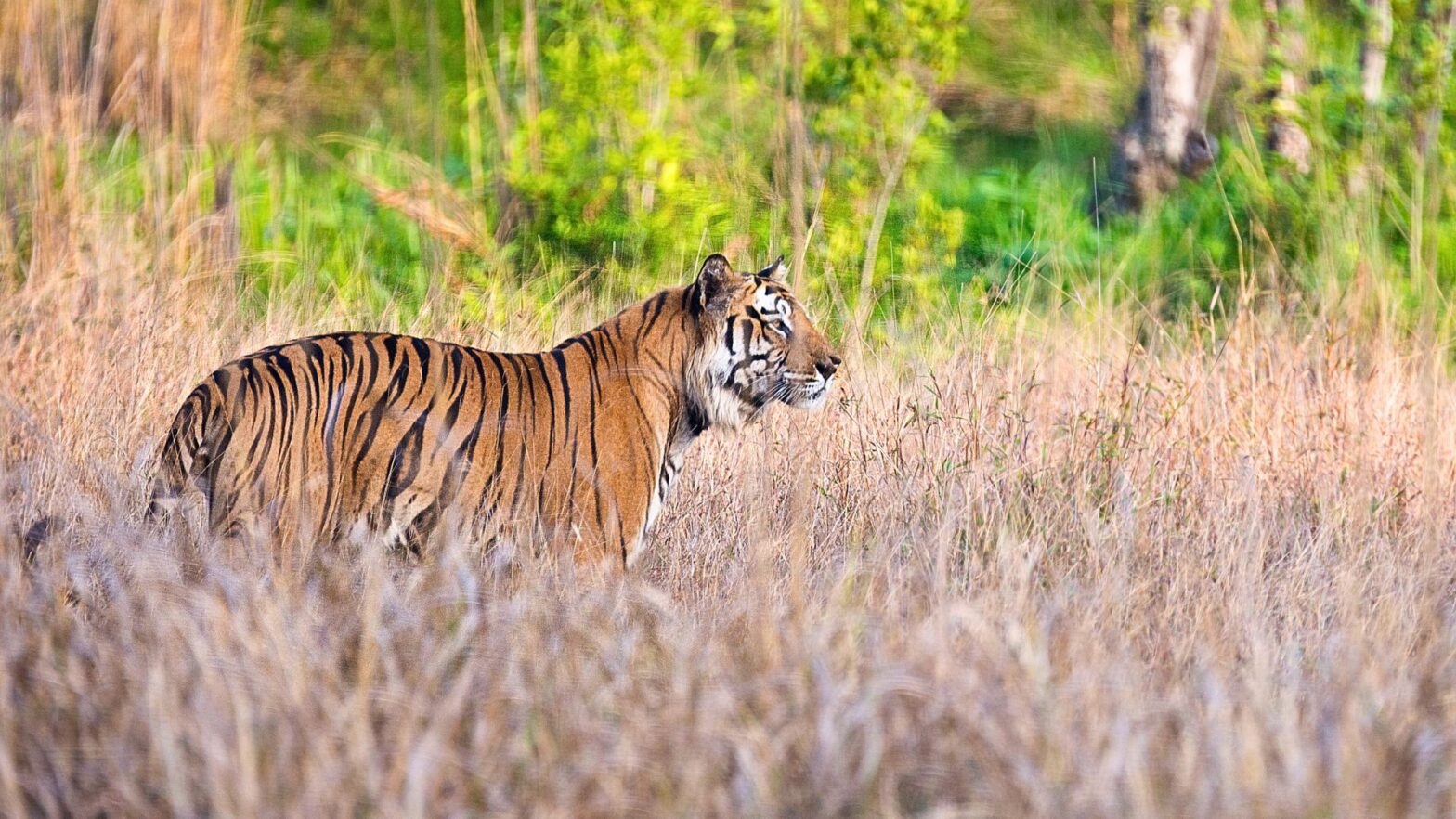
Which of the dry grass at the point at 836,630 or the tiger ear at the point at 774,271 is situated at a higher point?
the tiger ear at the point at 774,271

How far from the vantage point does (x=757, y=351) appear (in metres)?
4.52

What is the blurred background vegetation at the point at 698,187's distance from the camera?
21.1 ft

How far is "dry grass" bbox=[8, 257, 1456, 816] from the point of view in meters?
2.65

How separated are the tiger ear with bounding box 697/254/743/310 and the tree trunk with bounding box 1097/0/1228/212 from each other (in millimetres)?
5387

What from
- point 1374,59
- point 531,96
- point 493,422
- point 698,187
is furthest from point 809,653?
point 1374,59

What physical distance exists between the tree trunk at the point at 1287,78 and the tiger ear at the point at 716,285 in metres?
3.53

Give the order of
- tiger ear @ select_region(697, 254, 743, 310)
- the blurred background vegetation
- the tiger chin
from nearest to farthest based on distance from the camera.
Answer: the tiger chin < tiger ear @ select_region(697, 254, 743, 310) < the blurred background vegetation

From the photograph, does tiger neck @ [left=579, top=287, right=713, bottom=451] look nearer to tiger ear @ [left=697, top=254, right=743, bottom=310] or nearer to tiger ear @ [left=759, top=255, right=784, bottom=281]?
tiger ear @ [left=697, top=254, right=743, bottom=310]

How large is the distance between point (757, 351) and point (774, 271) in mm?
242

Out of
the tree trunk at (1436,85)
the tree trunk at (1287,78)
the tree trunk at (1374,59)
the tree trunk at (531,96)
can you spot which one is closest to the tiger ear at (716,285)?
the tree trunk at (531,96)

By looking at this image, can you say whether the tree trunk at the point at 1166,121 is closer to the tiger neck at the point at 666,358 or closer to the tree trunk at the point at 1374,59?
the tree trunk at the point at 1374,59

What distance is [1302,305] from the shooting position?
20.7ft

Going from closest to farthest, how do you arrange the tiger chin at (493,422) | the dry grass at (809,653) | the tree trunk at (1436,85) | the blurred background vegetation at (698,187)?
the dry grass at (809,653), the tiger chin at (493,422), the blurred background vegetation at (698,187), the tree trunk at (1436,85)

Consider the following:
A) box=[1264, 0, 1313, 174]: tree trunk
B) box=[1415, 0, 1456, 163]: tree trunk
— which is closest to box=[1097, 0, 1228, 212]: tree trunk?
box=[1264, 0, 1313, 174]: tree trunk
